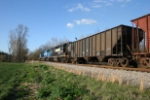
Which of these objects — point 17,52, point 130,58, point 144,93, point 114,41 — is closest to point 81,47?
point 114,41

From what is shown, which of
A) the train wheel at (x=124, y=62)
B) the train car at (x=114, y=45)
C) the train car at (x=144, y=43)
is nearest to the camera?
the train car at (x=144, y=43)

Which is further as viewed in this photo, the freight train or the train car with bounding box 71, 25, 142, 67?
the train car with bounding box 71, 25, 142, 67

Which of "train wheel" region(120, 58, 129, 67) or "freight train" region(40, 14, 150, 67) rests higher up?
"freight train" region(40, 14, 150, 67)

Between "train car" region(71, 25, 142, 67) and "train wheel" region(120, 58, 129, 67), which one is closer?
"train wheel" region(120, 58, 129, 67)

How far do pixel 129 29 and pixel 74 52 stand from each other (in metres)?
14.1

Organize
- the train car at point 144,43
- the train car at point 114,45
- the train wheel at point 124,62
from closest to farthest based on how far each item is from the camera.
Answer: the train car at point 144,43 < the train wheel at point 124,62 < the train car at point 114,45

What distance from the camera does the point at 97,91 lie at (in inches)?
287

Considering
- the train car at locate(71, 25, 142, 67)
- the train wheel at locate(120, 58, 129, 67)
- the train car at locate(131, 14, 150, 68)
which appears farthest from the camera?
the train car at locate(71, 25, 142, 67)

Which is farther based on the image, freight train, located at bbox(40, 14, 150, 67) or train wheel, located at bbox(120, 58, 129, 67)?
train wheel, located at bbox(120, 58, 129, 67)

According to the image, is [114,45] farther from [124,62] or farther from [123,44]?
[124,62]

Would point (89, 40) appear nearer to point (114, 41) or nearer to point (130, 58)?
point (114, 41)

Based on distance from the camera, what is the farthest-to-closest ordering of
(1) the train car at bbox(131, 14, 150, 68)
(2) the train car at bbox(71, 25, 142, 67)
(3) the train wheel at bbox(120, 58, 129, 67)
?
1. (2) the train car at bbox(71, 25, 142, 67)
2. (3) the train wheel at bbox(120, 58, 129, 67)
3. (1) the train car at bbox(131, 14, 150, 68)

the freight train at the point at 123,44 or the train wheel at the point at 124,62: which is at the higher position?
the freight train at the point at 123,44

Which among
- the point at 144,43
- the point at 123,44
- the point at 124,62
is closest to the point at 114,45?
the point at 123,44
